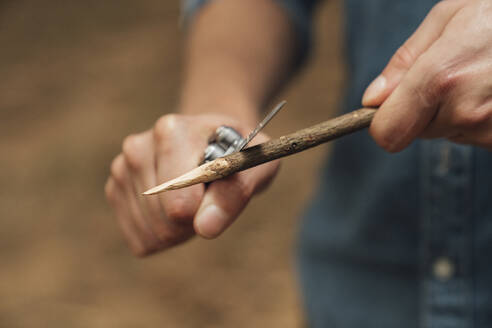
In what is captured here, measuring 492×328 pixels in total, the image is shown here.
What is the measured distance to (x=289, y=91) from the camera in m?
2.65

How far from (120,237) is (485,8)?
194 centimetres

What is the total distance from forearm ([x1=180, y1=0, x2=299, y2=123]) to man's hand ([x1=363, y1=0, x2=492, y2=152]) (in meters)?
0.29

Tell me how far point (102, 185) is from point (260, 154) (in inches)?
78.5

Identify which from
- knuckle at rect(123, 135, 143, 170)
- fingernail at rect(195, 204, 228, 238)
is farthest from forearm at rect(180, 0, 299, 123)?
fingernail at rect(195, 204, 228, 238)

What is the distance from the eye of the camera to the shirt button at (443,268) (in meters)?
0.76

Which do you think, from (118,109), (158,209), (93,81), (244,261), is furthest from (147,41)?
(158,209)

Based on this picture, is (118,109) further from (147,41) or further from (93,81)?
(147,41)

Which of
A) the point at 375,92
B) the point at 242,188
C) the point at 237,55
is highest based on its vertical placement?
the point at 237,55

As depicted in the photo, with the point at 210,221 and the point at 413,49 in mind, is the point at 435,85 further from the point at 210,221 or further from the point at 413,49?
the point at 210,221

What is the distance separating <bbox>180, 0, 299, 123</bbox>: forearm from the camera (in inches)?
31.8

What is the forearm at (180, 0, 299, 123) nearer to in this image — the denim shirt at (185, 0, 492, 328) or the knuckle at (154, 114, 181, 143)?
the denim shirt at (185, 0, 492, 328)

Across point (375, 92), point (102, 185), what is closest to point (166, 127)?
A: point (375, 92)

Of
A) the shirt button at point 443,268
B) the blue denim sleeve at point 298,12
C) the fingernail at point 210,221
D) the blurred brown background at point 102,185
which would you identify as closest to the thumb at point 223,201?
the fingernail at point 210,221

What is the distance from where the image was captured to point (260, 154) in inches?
20.0
